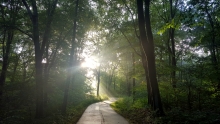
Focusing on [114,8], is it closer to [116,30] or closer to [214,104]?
[116,30]

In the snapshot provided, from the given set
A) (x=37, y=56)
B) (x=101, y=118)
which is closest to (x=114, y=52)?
(x=101, y=118)

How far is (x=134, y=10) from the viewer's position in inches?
555

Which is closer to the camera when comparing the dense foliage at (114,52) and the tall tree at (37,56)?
the dense foliage at (114,52)

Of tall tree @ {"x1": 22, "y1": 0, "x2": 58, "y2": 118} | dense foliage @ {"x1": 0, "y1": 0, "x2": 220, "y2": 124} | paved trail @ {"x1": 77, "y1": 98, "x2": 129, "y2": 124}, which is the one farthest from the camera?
tall tree @ {"x1": 22, "y1": 0, "x2": 58, "y2": 118}

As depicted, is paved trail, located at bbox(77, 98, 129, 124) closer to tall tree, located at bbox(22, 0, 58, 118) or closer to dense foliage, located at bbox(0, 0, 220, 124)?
dense foliage, located at bbox(0, 0, 220, 124)

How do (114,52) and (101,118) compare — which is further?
(114,52)

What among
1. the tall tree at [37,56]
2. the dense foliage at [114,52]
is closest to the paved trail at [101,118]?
the dense foliage at [114,52]

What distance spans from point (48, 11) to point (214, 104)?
46.3 feet

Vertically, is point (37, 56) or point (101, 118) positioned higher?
point (37, 56)

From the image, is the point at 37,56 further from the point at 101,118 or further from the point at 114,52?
the point at 114,52

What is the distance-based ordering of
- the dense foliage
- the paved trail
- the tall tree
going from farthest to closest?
the tall tree < the paved trail < the dense foliage

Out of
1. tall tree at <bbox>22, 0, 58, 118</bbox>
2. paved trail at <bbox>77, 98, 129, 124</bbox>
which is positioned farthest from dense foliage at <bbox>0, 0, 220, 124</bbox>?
paved trail at <bbox>77, 98, 129, 124</bbox>

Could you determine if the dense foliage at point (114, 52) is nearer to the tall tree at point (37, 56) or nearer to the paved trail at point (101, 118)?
the tall tree at point (37, 56)

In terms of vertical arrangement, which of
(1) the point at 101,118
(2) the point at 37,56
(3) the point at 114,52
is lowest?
(1) the point at 101,118
